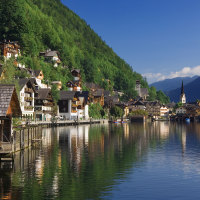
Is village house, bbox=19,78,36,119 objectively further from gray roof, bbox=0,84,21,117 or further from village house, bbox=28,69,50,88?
gray roof, bbox=0,84,21,117

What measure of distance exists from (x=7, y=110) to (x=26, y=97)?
8054cm

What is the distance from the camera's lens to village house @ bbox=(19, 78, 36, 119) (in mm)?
113438

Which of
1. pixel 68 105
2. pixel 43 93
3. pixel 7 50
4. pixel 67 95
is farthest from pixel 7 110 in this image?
pixel 68 105

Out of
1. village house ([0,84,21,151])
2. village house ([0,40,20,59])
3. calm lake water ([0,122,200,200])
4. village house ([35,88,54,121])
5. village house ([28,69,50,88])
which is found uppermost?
village house ([0,40,20,59])

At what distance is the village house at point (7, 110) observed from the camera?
125ft

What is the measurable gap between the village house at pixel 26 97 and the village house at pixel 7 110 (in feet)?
223

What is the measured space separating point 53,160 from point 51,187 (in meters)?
14.6

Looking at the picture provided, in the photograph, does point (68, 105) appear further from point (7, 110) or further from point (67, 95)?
point (7, 110)

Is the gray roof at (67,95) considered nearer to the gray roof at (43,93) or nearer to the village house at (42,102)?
the village house at (42,102)

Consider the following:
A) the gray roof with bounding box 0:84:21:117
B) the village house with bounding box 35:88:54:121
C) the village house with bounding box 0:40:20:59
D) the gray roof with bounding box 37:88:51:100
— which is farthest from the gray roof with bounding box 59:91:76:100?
the gray roof with bounding box 0:84:21:117

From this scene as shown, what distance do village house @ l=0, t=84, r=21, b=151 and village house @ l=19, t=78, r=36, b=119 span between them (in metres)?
68.0

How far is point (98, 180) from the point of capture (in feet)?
112

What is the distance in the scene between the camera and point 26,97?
388ft

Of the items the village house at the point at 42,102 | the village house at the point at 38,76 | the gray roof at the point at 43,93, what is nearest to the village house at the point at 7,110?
the village house at the point at 42,102
